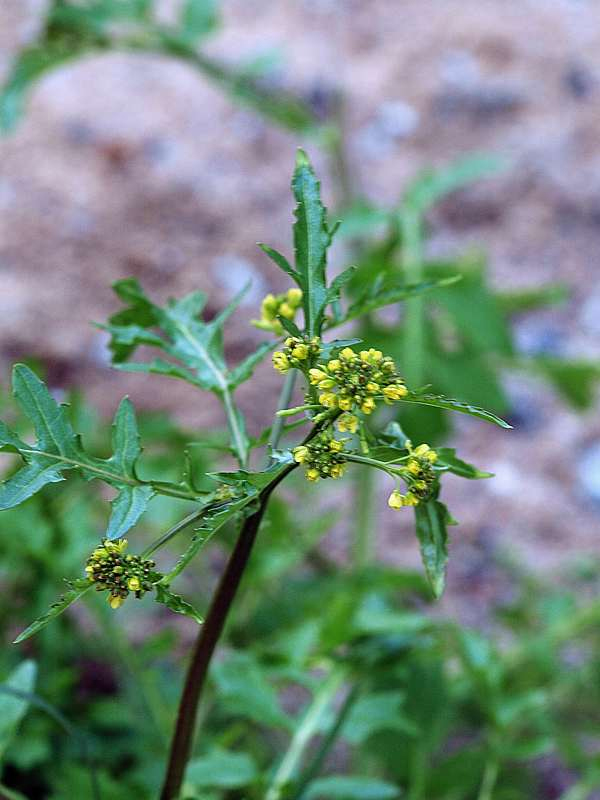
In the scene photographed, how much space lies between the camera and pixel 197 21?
1.61 meters

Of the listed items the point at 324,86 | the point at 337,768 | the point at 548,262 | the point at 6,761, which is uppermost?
the point at 324,86

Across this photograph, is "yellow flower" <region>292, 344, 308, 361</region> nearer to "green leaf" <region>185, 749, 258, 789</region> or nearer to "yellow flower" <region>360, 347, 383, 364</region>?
"yellow flower" <region>360, 347, 383, 364</region>

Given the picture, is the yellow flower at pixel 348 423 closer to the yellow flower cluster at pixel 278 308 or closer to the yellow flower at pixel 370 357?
the yellow flower at pixel 370 357

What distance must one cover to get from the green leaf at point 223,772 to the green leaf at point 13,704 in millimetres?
206

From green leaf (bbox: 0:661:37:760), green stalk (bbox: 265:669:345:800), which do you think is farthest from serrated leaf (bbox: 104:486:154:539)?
green stalk (bbox: 265:669:345:800)

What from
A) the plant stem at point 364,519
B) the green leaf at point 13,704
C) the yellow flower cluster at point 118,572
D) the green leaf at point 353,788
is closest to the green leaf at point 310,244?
the yellow flower cluster at point 118,572

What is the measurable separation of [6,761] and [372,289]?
0.70 m

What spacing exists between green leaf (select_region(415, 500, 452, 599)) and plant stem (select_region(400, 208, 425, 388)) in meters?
0.85

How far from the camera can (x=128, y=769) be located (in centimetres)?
121

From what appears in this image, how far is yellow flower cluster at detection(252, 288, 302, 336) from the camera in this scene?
2.10 ft

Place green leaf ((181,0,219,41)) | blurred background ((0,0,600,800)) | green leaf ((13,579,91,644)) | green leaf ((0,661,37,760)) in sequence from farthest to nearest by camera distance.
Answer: blurred background ((0,0,600,800)) < green leaf ((181,0,219,41)) < green leaf ((0,661,37,760)) < green leaf ((13,579,91,644))

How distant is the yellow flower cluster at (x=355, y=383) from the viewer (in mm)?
486

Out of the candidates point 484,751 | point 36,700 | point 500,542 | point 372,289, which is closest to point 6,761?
point 36,700

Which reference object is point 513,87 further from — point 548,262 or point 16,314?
point 16,314
